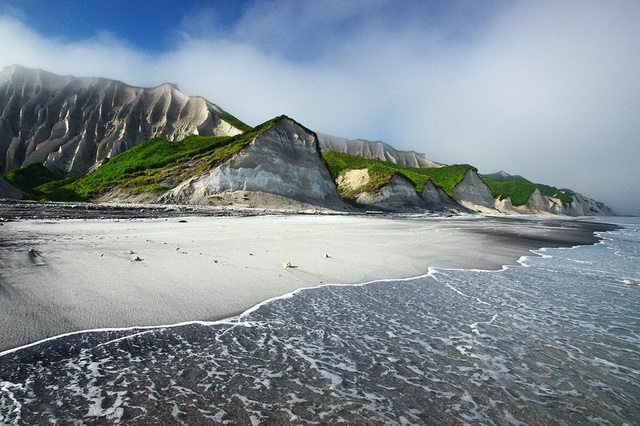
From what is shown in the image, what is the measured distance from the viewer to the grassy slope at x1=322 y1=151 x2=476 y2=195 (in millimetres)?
59094

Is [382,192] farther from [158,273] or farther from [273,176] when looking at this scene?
[158,273]

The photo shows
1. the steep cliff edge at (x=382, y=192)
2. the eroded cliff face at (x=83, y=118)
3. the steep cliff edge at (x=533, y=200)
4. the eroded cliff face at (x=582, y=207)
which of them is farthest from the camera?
the eroded cliff face at (x=582, y=207)

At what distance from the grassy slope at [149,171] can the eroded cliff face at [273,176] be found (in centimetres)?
188

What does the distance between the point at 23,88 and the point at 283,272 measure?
13445cm

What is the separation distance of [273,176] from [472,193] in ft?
212

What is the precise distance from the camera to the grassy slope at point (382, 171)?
59094 mm

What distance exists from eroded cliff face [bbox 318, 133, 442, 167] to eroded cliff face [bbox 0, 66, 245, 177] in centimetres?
9776

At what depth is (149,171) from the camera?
44094 millimetres

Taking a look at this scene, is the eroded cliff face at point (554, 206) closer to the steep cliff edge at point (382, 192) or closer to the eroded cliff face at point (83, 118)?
the steep cliff edge at point (382, 192)

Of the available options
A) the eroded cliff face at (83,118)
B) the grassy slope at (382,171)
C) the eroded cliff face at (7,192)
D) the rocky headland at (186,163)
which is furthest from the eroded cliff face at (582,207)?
the eroded cliff face at (7,192)

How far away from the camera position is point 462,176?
8212cm

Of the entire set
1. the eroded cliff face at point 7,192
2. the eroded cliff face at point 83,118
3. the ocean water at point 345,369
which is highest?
the eroded cliff face at point 83,118

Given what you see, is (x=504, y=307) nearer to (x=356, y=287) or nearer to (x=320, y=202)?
(x=356, y=287)

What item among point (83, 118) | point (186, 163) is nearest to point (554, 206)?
point (186, 163)
